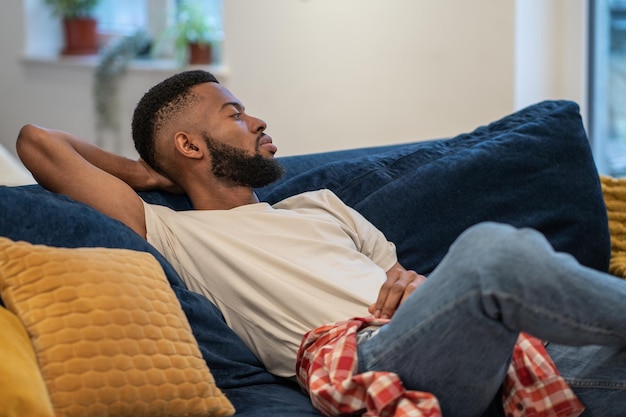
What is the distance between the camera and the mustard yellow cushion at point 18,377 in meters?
1.29

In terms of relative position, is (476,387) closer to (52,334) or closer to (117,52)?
(52,334)

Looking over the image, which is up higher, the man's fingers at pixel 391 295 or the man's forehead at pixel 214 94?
the man's forehead at pixel 214 94

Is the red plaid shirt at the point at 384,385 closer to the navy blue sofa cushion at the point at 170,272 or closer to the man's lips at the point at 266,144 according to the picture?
the navy blue sofa cushion at the point at 170,272

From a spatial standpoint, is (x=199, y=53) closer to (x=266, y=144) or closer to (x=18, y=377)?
(x=266, y=144)

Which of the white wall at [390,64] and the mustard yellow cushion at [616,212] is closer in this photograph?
the mustard yellow cushion at [616,212]

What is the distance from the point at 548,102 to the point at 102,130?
3.29 meters

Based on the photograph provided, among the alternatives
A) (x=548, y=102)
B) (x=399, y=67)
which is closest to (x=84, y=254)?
(x=548, y=102)

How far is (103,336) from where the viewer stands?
1.49 metres

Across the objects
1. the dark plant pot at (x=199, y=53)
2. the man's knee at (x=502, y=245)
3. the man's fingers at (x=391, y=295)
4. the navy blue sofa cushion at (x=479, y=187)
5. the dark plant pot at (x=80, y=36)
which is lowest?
the man's fingers at (x=391, y=295)

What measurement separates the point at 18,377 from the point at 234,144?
36.3 inches

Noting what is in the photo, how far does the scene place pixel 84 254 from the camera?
A: 63.4 inches

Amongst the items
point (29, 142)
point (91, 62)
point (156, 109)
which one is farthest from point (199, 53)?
point (29, 142)

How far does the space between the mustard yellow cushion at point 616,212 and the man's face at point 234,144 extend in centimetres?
89

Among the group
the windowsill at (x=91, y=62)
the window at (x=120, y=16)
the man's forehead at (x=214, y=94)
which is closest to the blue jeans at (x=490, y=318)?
the man's forehead at (x=214, y=94)
